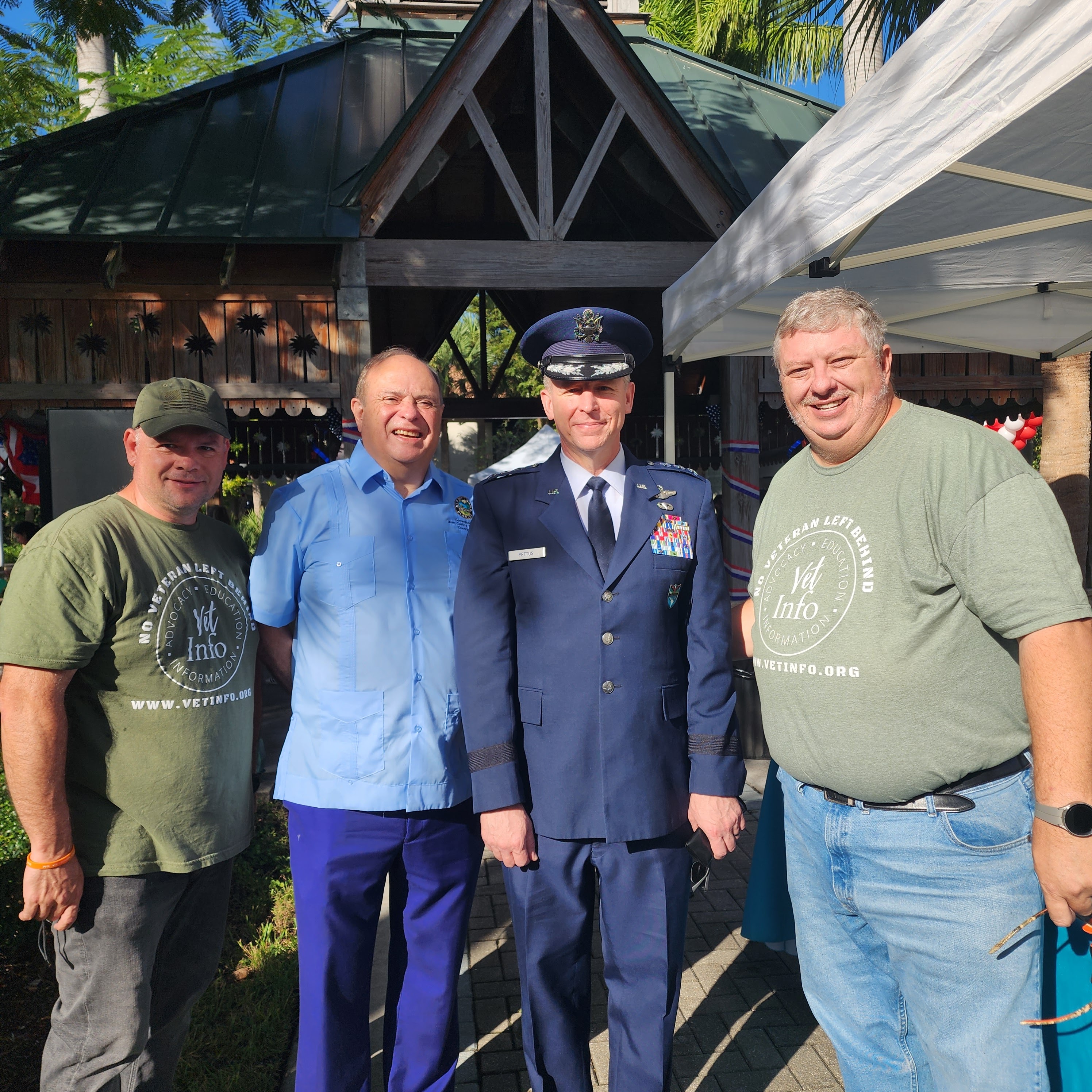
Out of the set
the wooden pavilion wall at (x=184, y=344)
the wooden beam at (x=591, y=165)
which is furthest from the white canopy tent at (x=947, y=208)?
the wooden pavilion wall at (x=184, y=344)

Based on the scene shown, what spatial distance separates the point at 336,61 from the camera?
24.2 feet

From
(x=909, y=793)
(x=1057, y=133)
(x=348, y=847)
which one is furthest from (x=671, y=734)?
(x=1057, y=133)

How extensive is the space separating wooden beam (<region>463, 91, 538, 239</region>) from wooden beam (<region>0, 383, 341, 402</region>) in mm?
1702

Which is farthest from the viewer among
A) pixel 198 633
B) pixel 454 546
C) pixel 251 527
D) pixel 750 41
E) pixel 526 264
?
pixel 750 41

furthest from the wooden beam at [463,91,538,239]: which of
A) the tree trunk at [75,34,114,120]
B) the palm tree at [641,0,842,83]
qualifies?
the palm tree at [641,0,842,83]

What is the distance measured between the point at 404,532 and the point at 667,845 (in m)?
1.13

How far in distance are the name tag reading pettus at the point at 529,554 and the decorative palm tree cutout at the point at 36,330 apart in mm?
4601

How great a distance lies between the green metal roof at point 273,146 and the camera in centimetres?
534

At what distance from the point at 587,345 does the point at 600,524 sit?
500 mm

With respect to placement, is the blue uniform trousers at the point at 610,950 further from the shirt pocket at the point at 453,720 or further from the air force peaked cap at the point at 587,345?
the air force peaked cap at the point at 587,345

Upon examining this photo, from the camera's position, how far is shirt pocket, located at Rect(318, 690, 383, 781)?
7.58 feet

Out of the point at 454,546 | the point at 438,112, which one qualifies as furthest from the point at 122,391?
the point at 454,546

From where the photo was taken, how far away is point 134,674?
2.07 meters

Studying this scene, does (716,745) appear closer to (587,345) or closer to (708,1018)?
(587,345)
